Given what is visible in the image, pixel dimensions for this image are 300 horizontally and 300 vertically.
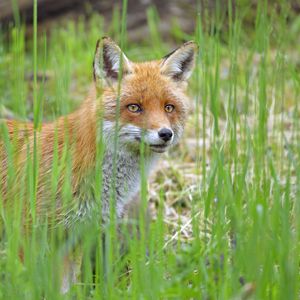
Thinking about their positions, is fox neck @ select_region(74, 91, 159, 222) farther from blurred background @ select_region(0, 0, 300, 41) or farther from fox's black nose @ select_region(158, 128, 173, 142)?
blurred background @ select_region(0, 0, 300, 41)

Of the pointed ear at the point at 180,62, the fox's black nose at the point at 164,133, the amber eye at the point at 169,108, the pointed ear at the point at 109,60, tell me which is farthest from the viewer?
the pointed ear at the point at 180,62

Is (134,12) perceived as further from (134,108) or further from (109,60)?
(134,108)

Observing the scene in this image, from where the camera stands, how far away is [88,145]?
4.34 metres

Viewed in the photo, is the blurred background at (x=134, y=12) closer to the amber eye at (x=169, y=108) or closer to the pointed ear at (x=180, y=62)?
the pointed ear at (x=180, y=62)

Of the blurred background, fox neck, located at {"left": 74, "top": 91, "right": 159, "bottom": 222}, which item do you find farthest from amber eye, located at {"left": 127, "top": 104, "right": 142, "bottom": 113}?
the blurred background

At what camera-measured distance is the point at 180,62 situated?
4.77 meters

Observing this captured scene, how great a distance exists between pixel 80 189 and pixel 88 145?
297mm

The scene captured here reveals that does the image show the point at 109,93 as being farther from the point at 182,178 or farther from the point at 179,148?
the point at 179,148

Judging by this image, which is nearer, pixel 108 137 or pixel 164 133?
pixel 164 133

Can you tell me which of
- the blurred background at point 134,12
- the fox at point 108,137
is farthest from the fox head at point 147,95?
the blurred background at point 134,12

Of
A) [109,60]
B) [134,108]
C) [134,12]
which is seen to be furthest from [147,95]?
[134,12]

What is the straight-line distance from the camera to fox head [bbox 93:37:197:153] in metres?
4.20

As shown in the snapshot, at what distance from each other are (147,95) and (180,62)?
18.8 inches

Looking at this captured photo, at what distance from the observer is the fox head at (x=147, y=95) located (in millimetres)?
4195
